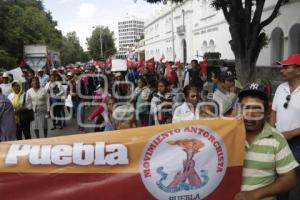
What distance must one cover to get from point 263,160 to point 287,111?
175 centimetres

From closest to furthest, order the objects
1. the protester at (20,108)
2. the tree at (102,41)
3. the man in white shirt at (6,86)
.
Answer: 1. the protester at (20,108)
2. the man in white shirt at (6,86)
3. the tree at (102,41)

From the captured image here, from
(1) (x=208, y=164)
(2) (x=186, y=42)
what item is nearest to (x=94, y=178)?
(1) (x=208, y=164)

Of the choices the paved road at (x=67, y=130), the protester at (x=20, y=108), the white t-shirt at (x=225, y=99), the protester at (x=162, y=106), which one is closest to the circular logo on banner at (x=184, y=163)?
the white t-shirt at (x=225, y=99)

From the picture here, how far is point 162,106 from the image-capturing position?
28.4 feet

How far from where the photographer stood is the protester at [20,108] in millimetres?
9430

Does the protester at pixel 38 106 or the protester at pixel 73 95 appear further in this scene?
the protester at pixel 73 95

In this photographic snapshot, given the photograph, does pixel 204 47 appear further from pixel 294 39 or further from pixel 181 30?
pixel 294 39

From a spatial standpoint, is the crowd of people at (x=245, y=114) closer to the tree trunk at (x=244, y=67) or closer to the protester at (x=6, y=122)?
the protester at (x=6, y=122)

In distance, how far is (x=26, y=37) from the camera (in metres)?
47.0

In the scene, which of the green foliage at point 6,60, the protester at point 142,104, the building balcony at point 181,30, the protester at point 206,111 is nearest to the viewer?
the protester at point 206,111

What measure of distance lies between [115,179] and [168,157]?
1.39ft

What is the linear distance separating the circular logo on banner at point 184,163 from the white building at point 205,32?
16120mm

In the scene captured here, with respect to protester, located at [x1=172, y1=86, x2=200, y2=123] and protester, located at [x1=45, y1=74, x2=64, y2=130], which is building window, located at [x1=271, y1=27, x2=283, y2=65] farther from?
protester, located at [x1=172, y1=86, x2=200, y2=123]

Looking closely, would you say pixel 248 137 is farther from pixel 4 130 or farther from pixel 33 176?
pixel 4 130
